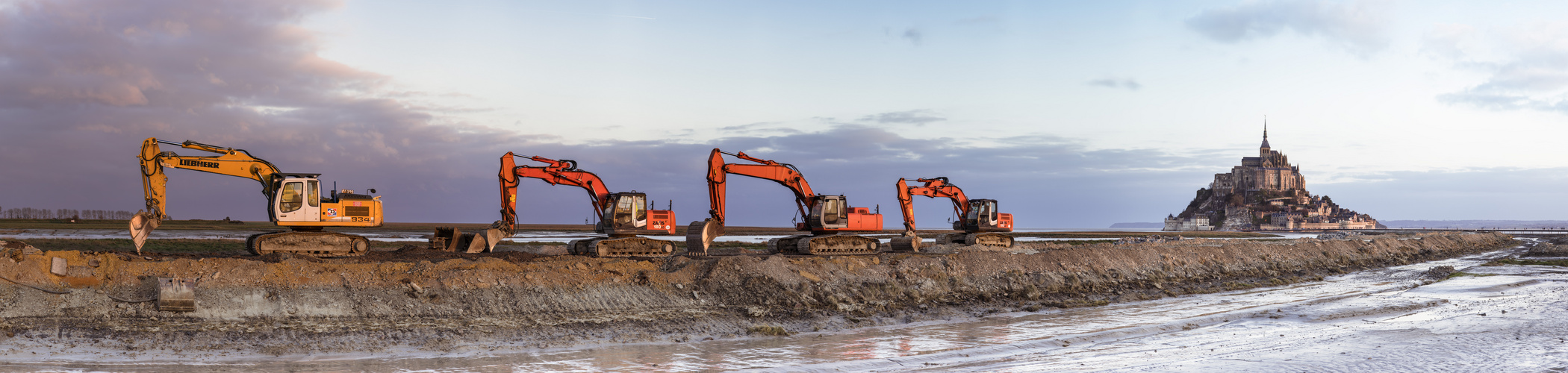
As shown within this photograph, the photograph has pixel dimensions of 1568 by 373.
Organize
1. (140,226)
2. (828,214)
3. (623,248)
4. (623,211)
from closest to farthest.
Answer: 1. (140,226)
2. (623,248)
3. (623,211)
4. (828,214)

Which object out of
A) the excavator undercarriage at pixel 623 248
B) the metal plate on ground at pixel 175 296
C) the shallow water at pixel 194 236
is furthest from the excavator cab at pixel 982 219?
the metal plate on ground at pixel 175 296

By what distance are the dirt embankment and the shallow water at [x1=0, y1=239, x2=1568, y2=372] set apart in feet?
2.75

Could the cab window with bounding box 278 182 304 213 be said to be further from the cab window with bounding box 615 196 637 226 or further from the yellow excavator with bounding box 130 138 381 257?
the cab window with bounding box 615 196 637 226

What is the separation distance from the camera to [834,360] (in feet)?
39.7

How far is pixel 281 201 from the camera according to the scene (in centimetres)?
2172

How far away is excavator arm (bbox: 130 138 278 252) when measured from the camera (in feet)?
69.7

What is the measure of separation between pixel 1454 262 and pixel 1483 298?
27103mm

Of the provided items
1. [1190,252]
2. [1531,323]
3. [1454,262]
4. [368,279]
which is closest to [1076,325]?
[1531,323]

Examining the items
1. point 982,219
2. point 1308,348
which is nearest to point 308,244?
point 1308,348

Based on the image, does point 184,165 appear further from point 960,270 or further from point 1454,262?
point 1454,262

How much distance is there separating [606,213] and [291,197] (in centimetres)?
888

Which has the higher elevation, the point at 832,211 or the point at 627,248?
the point at 832,211

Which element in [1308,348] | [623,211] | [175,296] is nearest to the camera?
[1308,348]

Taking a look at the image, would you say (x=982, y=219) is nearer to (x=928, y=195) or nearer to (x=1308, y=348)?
(x=928, y=195)
